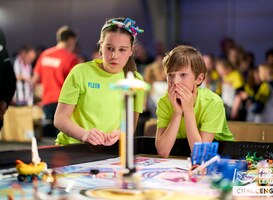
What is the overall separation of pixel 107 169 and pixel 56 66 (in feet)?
13.1

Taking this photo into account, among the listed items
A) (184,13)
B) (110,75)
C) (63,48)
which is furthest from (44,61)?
(184,13)

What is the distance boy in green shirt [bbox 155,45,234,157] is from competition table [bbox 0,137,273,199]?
74 mm

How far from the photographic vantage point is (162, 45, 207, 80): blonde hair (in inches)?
99.9

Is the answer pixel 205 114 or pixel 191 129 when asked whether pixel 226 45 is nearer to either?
pixel 205 114

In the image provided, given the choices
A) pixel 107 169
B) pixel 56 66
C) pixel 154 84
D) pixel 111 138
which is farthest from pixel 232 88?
pixel 107 169

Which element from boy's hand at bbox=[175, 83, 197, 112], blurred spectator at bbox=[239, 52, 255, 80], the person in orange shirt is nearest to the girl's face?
boy's hand at bbox=[175, 83, 197, 112]

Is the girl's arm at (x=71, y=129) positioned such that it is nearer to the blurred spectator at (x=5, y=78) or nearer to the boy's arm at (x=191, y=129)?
the boy's arm at (x=191, y=129)

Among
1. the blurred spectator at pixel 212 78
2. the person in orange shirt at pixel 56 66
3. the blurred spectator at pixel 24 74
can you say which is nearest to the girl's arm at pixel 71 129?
the person in orange shirt at pixel 56 66

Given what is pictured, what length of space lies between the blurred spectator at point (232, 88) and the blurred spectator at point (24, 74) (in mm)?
3165

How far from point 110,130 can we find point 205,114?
0.44 meters

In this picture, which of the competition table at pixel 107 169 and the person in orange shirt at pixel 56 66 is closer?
the competition table at pixel 107 169

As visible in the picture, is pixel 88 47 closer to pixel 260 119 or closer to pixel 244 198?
pixel 260 119

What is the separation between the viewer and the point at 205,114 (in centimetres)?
258

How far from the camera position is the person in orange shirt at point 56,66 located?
5.92 m
